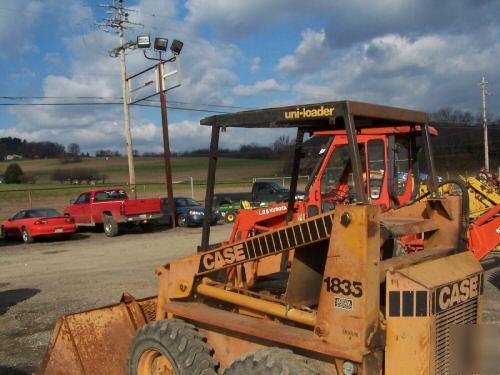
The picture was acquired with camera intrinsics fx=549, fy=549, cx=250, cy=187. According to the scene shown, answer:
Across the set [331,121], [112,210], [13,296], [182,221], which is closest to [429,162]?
[331,121]

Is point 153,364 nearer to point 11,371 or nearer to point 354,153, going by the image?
point 354,153

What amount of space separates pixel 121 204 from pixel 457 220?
61.5 feet

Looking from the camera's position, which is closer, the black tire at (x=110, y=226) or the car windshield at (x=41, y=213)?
the car windshield at (x=41, y=213)

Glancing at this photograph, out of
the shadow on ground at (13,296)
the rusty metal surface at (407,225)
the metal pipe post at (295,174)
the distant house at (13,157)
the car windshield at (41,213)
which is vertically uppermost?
the distant house at (13,157)

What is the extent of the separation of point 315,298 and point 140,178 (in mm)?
55483

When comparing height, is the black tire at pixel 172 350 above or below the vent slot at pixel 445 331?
below

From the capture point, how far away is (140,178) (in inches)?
2290

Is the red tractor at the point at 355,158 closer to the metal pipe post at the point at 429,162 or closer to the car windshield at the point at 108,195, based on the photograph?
the metal pipe post at the point at 429,162

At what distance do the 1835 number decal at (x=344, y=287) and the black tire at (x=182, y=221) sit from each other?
21.6 metres

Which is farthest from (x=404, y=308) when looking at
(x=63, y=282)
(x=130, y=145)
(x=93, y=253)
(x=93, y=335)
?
(x=130, y=145)

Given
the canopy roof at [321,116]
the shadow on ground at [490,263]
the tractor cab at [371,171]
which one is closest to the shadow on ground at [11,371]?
the canopy roof at [321,116]

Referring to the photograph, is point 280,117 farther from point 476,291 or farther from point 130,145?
point 130,145

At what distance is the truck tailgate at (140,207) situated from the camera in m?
21.6

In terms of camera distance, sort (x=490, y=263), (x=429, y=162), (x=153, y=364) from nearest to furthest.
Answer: (x=153, y=364), (x=429, y=162), (x=490, y=263)
